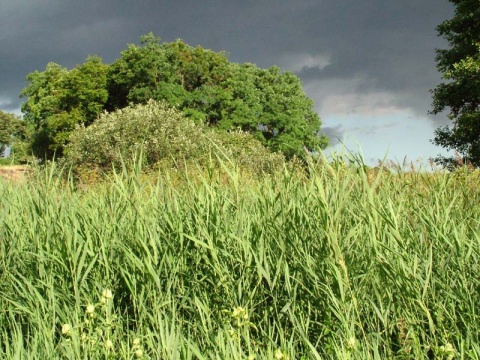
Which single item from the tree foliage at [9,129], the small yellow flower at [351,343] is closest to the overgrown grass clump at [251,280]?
the small yellow flower at [351,343]

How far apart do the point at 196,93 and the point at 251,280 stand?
1582 inches

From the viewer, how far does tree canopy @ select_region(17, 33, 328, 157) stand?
1665 inches

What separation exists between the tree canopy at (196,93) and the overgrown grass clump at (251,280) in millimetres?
36399

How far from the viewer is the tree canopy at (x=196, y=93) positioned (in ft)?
139

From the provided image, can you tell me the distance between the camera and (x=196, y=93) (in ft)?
141

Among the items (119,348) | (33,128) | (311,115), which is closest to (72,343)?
(119,348)

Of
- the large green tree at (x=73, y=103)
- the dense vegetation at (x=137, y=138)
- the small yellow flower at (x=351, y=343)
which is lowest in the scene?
the small yellow flower at (x=351, y=343)

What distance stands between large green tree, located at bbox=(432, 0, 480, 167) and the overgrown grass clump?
2241cm

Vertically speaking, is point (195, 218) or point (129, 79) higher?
point (129, 79)

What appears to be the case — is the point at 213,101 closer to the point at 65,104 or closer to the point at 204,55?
the point at 204,55

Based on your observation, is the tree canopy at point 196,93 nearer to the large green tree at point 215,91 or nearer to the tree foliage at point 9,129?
the large green tree at point 215,91

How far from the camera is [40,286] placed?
145 inches

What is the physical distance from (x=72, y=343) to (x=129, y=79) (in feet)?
137

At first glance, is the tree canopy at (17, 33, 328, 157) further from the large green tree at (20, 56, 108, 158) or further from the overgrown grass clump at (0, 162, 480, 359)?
the overgrown grass clump at (0, 162, 480, 359)
